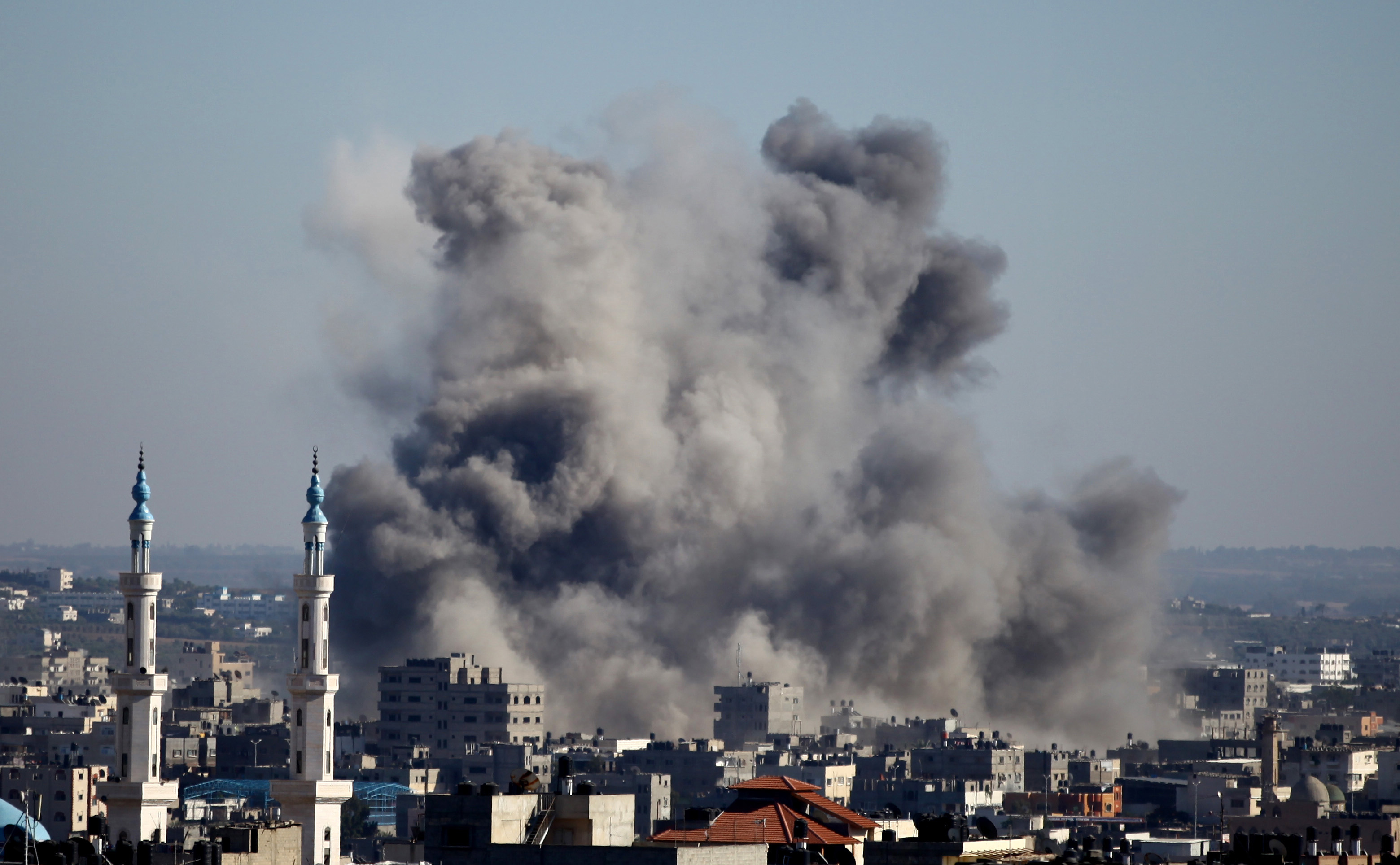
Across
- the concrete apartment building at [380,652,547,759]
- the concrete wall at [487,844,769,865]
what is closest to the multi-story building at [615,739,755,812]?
the concrete apartment building at [380,652,547,759]

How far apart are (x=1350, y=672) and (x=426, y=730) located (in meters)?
86.1

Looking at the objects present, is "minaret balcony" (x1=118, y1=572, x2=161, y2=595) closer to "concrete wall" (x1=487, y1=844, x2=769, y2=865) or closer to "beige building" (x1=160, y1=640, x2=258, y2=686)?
"concrete wall" (x1=487, y1=844, x2=769, y2=865)

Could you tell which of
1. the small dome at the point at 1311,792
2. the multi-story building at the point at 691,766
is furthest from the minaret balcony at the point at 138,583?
the multi-story building at the point at 691,766

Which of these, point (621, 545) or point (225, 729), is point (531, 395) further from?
point (225, 729)

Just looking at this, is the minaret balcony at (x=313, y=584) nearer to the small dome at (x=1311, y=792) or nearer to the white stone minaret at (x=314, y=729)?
the white stone minaret at (x=314, y=729)

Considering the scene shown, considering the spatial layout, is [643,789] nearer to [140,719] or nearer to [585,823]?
[140,719]

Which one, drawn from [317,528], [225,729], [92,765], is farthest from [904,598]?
[317,528]

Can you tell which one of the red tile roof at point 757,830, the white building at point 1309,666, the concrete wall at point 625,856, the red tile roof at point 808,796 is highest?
the white building at point 1309,666

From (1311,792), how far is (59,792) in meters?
29.3

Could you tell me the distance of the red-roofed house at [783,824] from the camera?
33969 mm

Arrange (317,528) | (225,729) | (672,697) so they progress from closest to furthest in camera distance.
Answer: (317,528), (225,729), (672,697)

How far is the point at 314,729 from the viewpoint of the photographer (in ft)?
124

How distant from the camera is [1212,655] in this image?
171 metres

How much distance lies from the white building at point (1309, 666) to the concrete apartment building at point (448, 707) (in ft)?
252
